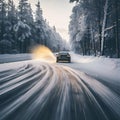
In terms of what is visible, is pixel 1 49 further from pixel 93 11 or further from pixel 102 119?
pixel 102 119

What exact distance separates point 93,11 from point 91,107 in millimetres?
25734

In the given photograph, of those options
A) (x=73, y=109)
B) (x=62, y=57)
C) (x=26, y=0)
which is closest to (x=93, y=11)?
(x=62, y=57)

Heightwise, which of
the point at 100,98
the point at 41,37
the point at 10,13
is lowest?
the point at 100,98

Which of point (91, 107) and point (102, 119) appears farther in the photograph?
point (91, 107)

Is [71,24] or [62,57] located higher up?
[71,24]

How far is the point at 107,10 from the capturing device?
82.8 feet

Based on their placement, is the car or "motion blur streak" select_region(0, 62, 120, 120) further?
the car

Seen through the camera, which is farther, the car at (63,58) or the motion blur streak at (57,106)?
the car at (63,58)

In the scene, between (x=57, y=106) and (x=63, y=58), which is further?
(x=63, y=58)

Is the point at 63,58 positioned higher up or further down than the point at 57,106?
higher up

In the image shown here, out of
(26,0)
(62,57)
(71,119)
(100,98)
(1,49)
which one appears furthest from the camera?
(26,0)

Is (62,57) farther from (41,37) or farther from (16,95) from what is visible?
(41,37)

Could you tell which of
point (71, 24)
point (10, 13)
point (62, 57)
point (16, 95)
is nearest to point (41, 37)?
point (10, 13)

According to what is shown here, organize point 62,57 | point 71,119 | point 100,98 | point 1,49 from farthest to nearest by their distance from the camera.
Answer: point 1,49 < point 62,57 < point 100,98 < point 71,119
